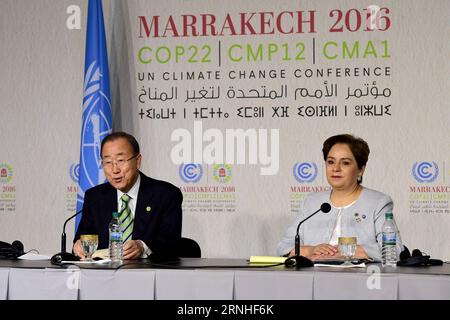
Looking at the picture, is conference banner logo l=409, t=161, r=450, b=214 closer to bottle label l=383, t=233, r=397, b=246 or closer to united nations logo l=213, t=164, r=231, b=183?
united nations logo l=213, t=164, r=231, b=183

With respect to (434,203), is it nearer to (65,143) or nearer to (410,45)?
(410,45)

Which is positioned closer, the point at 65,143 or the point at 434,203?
the point at 434,203

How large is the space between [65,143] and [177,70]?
40.5 inches

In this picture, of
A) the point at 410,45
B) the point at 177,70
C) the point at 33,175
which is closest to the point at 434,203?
the point at 410,45

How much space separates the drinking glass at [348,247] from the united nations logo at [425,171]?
84.0 inches

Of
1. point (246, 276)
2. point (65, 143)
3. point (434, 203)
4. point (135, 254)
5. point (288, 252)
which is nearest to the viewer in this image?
point (246, 276)

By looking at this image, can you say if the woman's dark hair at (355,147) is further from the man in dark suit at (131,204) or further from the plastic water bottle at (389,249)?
the man in dark suit at (131,204)

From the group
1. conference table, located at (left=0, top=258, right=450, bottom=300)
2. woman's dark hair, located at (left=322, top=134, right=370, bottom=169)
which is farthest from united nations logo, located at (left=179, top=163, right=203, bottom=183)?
conference table, located at (left=0, top=258, right=450, bottom=300)

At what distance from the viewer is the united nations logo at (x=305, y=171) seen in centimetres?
577

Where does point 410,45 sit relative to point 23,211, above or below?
above

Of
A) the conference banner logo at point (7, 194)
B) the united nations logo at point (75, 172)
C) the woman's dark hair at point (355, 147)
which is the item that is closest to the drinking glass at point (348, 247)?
the woman's dark hair at point (355, 147)

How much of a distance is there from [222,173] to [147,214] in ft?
5.59

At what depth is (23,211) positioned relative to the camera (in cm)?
613

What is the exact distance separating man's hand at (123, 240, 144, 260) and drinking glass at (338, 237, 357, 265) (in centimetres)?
96
